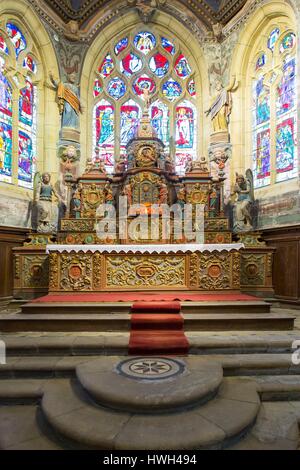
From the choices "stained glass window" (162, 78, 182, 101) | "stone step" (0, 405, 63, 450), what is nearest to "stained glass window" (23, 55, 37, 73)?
"stained glass window" (162, 78, 182, 101)

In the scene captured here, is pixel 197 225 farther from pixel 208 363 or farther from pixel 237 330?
pixel 208 363

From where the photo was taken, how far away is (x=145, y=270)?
6371 mm

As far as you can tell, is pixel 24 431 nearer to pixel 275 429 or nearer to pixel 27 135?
pixel 275 429

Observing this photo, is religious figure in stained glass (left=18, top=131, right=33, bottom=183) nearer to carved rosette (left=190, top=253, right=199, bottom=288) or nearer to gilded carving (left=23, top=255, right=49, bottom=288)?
gilded carving (left=23, top=255, right=49, bottom=288)

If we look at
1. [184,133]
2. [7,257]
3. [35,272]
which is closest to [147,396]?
[35,272]

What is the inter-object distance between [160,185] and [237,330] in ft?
14.9

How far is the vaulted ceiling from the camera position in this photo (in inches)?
374

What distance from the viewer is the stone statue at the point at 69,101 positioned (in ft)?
30.5

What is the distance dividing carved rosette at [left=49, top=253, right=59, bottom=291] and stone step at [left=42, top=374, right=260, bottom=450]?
11.2 ft

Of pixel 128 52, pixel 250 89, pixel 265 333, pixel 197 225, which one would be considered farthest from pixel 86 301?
pixel 128 52

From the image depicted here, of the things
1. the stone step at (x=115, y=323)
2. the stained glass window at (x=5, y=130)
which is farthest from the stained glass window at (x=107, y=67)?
the stone step at (x=115, y=323)

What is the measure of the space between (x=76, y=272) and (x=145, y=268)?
59.3 inches

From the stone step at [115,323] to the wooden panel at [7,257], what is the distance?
299 centimetres
